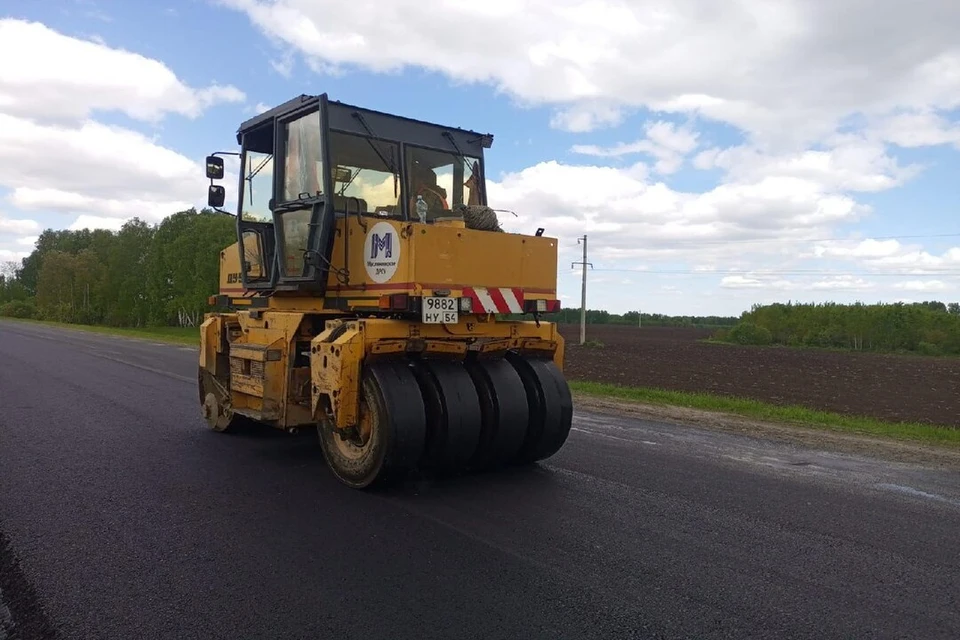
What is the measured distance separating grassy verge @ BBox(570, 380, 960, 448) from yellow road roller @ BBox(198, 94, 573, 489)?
5570 millimetres

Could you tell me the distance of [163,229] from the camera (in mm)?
53125

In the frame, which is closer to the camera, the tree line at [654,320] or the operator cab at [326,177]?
the operator cab at [326,177]

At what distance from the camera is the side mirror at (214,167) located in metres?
7.64

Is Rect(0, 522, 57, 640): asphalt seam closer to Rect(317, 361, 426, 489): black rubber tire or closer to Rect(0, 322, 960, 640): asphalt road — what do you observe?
Rect(0, 322, 960, 640): asphalt road

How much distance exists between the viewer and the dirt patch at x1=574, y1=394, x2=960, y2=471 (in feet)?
25.4

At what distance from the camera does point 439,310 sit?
5746 millimetres

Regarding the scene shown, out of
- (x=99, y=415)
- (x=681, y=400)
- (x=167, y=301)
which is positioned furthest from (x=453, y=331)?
(x=167, y=301)

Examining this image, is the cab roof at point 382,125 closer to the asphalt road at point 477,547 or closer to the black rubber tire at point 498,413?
the black rubber tire at point 498,413

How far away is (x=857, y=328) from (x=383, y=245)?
188 feet

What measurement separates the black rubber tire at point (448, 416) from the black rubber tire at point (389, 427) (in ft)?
0.57

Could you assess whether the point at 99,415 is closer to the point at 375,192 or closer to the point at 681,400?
the point at 375,192

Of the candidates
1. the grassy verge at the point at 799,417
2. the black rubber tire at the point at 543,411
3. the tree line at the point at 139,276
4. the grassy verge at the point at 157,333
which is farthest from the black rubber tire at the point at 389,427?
the tree line at the point at 139,276

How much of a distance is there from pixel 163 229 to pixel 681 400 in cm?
4895

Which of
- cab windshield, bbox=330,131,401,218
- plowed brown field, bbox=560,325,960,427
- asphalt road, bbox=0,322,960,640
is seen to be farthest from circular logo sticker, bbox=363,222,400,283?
plowed brown field, bbox=560,325,960,427
